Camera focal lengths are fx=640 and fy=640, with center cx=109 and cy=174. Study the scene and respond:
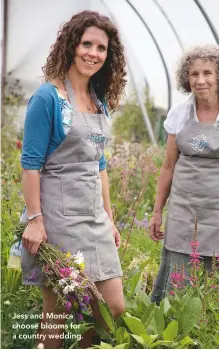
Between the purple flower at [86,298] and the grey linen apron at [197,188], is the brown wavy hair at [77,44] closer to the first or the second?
the grey linen apron at [197,188]

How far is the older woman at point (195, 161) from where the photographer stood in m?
3.43

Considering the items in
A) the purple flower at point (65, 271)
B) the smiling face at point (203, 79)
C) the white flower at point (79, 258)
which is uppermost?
the smiling face at point (203, 79)

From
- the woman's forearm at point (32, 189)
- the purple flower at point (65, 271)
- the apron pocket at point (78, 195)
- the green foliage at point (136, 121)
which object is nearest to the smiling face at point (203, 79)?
the apron pocket at point (78, 195)

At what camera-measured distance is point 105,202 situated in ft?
10.5

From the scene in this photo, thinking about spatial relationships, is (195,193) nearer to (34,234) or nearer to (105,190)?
(105,190)

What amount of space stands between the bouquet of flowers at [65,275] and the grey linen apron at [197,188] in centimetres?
85

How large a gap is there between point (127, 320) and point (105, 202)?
1.95 ft

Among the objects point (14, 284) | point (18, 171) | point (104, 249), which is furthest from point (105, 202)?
point (18, 171)

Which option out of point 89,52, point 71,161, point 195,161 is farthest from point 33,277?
point 195,161

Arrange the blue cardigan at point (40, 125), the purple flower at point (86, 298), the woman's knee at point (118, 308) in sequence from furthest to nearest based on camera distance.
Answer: the woman's knee at point (118, 308) < the purple flower at point (86, 298) < the blue cardigan at point (40, 125)

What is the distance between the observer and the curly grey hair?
3436mm

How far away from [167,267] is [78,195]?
104 cm

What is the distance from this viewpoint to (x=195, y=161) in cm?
348

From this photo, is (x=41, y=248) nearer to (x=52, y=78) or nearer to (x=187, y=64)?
(x=52, y=78)
